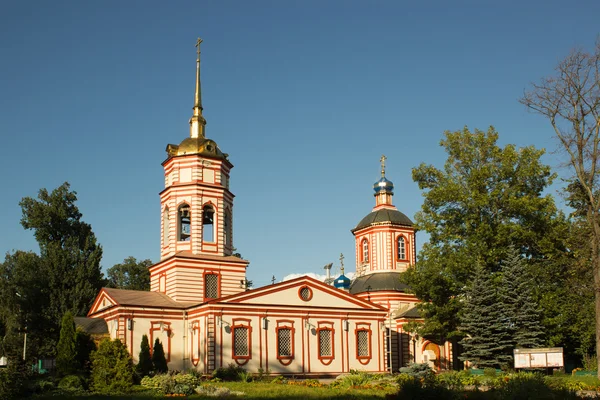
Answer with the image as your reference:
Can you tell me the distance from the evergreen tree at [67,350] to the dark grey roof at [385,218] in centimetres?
2321

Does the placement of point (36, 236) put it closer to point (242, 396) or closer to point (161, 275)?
point (161, 275)

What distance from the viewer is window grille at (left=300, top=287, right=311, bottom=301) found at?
38938mm

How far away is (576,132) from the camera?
31.5 meters

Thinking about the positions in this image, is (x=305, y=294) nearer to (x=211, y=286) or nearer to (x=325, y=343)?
(x=325, y=343)

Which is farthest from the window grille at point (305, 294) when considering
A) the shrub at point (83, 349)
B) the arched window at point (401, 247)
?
the arched window at point (401, 247)

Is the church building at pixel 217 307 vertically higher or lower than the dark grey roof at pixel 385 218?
lower

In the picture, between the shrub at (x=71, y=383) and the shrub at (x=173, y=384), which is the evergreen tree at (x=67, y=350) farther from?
the shrub at (x=173, y=384)

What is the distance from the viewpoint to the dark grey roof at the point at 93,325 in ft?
118

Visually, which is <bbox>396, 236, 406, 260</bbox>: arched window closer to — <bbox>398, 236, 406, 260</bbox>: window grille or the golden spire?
<bbox>398, 236, 406, 260</bbox>: window grille

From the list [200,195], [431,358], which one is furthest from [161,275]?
[431,358]

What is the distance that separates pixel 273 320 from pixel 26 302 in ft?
60.9

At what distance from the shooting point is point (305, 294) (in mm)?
39094

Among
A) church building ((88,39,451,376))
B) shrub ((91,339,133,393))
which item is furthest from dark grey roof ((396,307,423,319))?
shrub ((91,339,133,393))

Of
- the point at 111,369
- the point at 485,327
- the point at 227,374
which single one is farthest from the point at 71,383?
the point at 485,327
